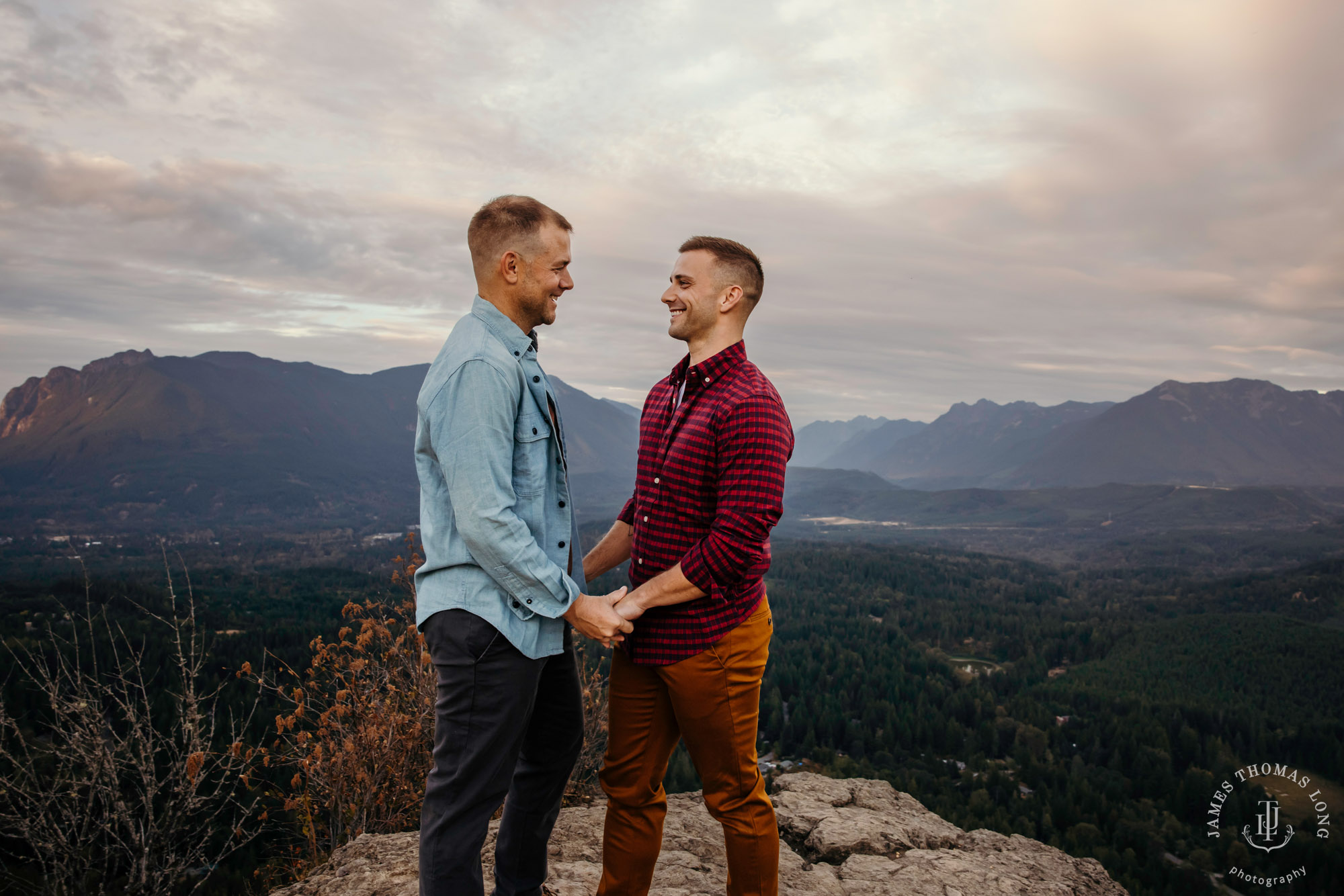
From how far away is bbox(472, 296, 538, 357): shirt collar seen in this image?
9.51 ft

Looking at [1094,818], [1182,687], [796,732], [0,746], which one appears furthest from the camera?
[1182,687]

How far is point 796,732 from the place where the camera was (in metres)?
50.4

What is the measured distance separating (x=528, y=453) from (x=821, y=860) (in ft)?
11.9

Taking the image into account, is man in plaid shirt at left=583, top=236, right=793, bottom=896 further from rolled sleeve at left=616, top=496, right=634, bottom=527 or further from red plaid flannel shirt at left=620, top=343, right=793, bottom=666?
rolled sleeve at left=616, top=496, right=634, bottom=527

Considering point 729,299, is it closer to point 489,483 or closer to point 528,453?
point 528,453

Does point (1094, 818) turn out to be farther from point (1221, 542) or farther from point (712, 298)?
point (1221, 542)

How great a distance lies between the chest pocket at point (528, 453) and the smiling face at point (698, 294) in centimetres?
83

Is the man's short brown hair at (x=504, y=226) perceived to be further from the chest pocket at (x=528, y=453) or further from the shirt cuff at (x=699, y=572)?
the shirt cuff at (x=699, y=572)

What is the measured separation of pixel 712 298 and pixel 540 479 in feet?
3.64

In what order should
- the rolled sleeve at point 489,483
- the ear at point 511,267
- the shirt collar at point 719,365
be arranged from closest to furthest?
the rolled sleeve at point 489,483 < the ear at point 511,267 < the shirt collar at point 719,365

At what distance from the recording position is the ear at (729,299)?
3.21 metres

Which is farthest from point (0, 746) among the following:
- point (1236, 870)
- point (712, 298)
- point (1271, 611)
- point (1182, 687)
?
point (1271, 611)

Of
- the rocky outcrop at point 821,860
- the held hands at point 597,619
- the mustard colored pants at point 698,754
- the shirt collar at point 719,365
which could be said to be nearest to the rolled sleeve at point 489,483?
the held hands at point 597,619

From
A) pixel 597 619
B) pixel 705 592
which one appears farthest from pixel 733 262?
pixel 597 619
